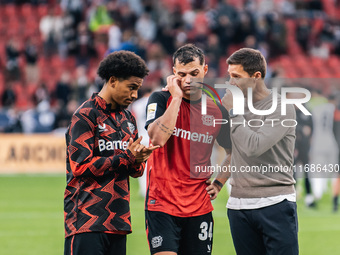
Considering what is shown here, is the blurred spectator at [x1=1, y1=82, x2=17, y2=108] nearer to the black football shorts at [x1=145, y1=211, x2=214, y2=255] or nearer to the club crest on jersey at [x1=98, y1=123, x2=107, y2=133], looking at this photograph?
the black football shorts at [x1=145, y1=211, x2=214, y2=255]

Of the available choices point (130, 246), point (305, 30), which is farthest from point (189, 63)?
point (305, 30)

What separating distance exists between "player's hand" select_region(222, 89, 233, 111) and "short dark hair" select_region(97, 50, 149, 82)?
1.86 ft

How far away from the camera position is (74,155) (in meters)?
4.19

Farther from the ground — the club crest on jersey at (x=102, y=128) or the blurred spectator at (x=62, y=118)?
the blurred spectator at (x=62, y=118)

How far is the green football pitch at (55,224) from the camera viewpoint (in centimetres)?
852

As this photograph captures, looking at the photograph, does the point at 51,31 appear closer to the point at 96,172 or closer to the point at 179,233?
the point at 179,233

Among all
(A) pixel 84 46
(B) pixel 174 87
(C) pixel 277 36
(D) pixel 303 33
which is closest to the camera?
(B) pixel 174 87

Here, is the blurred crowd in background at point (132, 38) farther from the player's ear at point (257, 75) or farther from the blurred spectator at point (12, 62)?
the player's ear at point (257, 75)

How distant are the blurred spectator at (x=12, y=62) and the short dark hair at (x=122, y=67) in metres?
17.3

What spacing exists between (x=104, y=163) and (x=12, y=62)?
695 inches

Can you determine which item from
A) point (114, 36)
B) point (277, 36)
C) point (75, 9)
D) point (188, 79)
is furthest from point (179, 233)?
point (277, 36)

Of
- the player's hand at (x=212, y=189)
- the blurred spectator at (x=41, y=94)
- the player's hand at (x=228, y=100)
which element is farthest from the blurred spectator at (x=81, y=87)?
the player's hand at (x=228, y=100)

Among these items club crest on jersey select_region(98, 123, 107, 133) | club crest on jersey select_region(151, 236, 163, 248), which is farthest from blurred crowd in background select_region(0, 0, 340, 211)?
club crest on jersey select_region(98, 123, 107, 133)

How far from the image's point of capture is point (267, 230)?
4340mm
